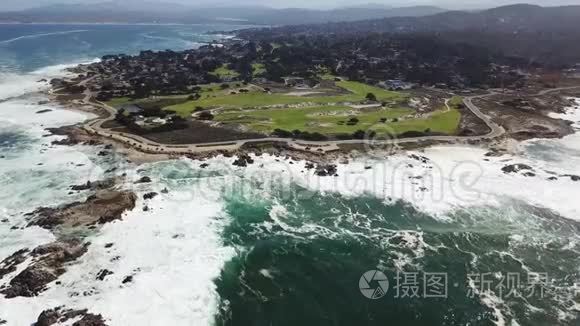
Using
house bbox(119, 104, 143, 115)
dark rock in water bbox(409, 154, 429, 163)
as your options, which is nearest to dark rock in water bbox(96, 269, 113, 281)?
dark rock in water bbox(409, 154, 429, 163)

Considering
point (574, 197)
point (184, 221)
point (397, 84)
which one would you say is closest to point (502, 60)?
point (397, 84)

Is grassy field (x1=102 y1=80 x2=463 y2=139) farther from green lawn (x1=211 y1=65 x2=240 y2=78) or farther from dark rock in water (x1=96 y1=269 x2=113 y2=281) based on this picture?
dark rock in water (x1=96 y1=269 x2=113 y2=281)

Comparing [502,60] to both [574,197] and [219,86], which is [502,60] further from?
[574,197]

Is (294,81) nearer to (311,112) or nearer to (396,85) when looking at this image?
(396,85)

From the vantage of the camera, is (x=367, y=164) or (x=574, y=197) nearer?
(x=574, y=197)

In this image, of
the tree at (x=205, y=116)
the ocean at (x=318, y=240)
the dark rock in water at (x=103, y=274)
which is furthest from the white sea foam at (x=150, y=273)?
A: the tree at (x=205, y=116)

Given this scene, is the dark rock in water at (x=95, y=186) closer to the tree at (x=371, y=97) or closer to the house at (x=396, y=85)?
the tree at (x=371, y=97)

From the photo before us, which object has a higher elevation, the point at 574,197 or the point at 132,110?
the point at 132,110

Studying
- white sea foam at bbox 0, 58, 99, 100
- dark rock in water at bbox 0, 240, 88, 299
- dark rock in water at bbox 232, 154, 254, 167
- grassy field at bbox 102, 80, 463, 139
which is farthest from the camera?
white sea foam at bbox 0, 58, 99, 100
